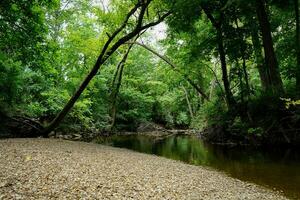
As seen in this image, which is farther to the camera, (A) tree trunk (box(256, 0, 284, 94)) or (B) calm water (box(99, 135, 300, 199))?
(A) tree trunk (box(256, 0, 284, 94))

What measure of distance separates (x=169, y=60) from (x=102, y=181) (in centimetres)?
2249

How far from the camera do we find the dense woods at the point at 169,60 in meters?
15.4

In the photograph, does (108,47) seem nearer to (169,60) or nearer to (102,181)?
(169,60)

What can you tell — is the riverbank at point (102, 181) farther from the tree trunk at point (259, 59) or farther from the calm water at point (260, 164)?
the tree trunk at point (259, 59)

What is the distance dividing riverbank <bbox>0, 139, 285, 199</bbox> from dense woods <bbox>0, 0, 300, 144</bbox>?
13.9 ft

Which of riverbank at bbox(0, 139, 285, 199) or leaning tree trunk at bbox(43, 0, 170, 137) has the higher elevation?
leaning tree trunk at bbox(43, 0, 170, 137)

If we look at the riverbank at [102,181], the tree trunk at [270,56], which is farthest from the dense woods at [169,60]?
the riverbank at [102,181]

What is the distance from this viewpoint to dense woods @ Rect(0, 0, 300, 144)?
15.4m

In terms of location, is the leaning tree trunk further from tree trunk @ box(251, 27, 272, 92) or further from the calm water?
the calm water

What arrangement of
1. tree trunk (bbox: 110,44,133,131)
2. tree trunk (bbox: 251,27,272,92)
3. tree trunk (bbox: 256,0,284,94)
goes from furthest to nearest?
tree trunk (bbox: 110,44,133,131), tree trunk (bbox: 251,27,272,92), tree trunk (bbox: 256,0,284,94)

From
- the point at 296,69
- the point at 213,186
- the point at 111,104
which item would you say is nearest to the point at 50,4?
the point at 213,186

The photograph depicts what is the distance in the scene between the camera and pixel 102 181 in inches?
293

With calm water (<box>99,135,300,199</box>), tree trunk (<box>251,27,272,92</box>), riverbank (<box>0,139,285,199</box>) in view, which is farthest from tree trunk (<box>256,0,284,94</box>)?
riverbank (<box>0,139,285,199</box>)

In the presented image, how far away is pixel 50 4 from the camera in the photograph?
571 inches
